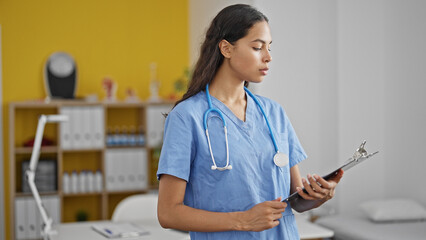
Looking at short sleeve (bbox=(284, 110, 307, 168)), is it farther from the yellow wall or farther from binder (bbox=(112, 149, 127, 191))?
the yellow wall

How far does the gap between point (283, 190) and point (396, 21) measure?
8.10 feet

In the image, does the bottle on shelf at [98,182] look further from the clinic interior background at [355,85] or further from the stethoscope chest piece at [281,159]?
the stethoscope chest piece at [281,159]

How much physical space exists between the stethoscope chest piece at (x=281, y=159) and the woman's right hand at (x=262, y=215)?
12cm

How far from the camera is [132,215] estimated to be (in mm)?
3289

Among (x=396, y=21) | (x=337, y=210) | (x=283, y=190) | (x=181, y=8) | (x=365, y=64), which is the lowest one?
(x=337, y=210)

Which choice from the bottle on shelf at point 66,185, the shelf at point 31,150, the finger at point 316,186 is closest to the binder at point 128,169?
the bottle on shelf at point 66,185

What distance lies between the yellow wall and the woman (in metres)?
3.64

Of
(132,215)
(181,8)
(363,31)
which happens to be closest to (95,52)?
(181,8)

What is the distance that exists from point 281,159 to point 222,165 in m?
0.15

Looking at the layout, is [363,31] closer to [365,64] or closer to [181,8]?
[365,64]

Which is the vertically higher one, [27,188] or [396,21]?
[396,21]

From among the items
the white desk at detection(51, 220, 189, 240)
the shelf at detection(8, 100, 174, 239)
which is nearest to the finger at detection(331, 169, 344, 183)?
the white desk at detection(51, 220, 189, 240)

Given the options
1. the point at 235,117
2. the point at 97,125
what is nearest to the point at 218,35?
the point at 235,117

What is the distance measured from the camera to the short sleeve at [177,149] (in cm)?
Result: 130
